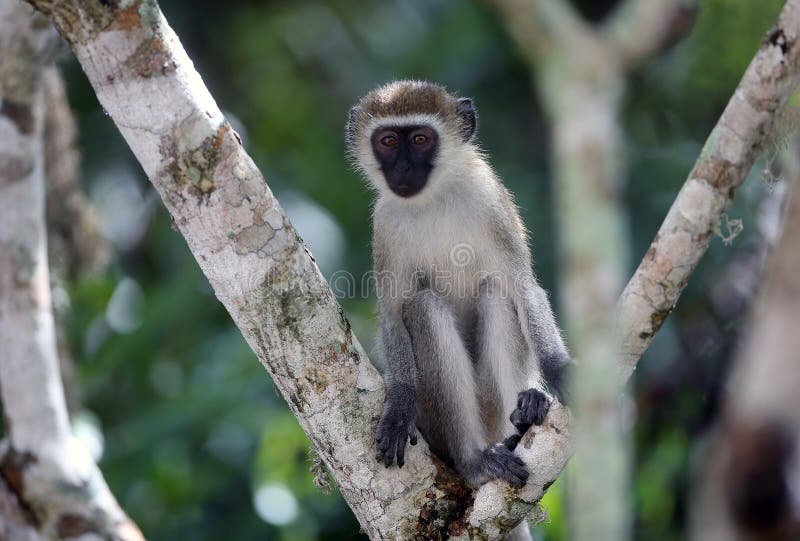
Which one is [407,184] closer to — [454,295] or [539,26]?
[454,295]

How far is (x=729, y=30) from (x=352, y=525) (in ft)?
14.1

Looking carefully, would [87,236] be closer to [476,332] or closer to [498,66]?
[476,332]

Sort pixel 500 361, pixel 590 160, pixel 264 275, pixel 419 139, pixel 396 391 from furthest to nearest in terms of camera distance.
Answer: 1. pixel 419 139
2. pixel 500 361
3. pixel 396 391
4. pixel 264 275
5. pixel 590 160

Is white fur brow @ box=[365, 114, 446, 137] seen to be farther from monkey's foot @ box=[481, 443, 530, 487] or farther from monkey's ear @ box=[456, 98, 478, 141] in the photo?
monkey's foot @ box=[481, 443, 530, 487]

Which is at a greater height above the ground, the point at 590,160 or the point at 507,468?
the point at 590,160

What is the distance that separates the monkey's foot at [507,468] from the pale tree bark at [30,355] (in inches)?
80.2

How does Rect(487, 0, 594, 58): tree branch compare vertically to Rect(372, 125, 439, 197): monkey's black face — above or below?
below

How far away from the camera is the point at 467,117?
6273mm

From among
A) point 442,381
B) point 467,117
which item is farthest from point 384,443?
point 467,117

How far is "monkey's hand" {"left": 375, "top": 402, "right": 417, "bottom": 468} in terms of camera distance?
429 centimetres

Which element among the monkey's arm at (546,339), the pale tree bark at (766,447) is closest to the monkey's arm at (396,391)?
the monkey's arm at (546,339)

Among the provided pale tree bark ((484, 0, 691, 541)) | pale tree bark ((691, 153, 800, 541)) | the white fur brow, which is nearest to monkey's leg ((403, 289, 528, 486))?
the white fur brow

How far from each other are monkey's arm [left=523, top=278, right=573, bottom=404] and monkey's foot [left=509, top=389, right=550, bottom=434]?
84 millimetres

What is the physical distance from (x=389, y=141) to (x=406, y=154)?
0.18 meters
